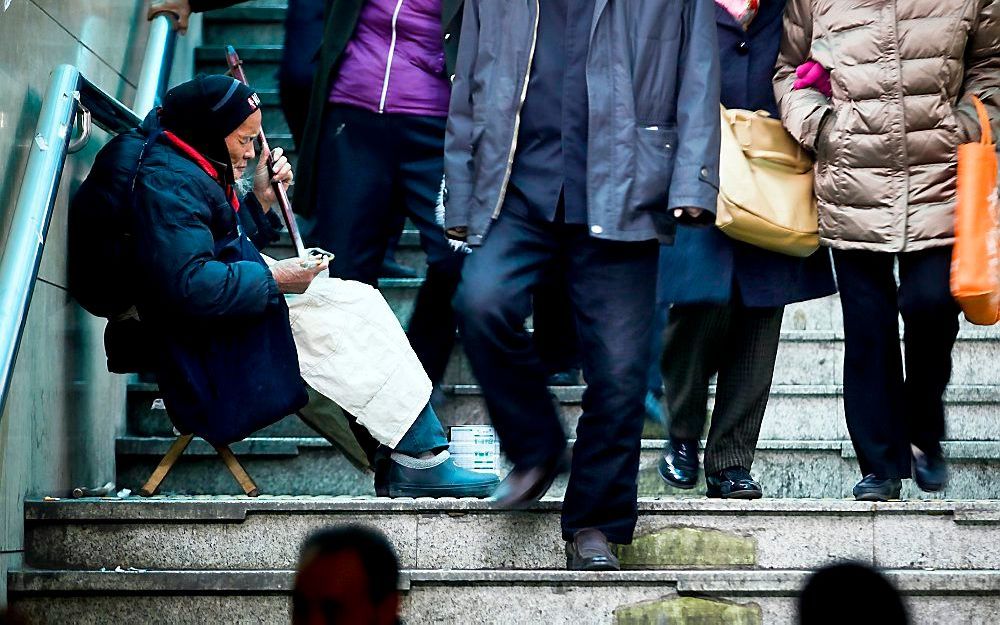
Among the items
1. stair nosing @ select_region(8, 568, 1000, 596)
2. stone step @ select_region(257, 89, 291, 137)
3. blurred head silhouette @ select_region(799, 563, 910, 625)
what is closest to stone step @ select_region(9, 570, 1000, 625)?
stair nosing @ select_region(8, 568, 1000, 596)

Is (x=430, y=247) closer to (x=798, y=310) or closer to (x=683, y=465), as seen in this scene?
(x=683, y=465)

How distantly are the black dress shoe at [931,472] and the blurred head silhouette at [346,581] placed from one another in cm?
310

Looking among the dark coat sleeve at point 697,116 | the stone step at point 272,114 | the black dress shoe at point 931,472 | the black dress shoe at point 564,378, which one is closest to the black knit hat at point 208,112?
the dark coat sleeve at point 697,116

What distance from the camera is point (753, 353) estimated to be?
561cm

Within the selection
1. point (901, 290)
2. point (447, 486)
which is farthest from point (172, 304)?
point (901, 290)

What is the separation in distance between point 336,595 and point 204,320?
2.57m

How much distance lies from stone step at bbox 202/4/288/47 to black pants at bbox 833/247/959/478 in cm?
415

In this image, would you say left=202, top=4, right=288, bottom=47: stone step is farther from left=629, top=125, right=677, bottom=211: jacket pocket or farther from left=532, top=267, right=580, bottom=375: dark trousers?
left=629, top=125, right=677, bottom=211: jacket pocket

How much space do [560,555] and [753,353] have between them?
3.44 ft

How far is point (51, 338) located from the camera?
555 cm

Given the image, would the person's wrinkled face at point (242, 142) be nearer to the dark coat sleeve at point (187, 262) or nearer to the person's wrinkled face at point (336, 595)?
the dark coat sleeve at point (187, 262)

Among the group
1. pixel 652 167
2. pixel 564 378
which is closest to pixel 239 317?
pixel 652 167

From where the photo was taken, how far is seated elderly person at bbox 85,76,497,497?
17.2 feet

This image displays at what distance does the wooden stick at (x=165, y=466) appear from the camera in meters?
5.67
